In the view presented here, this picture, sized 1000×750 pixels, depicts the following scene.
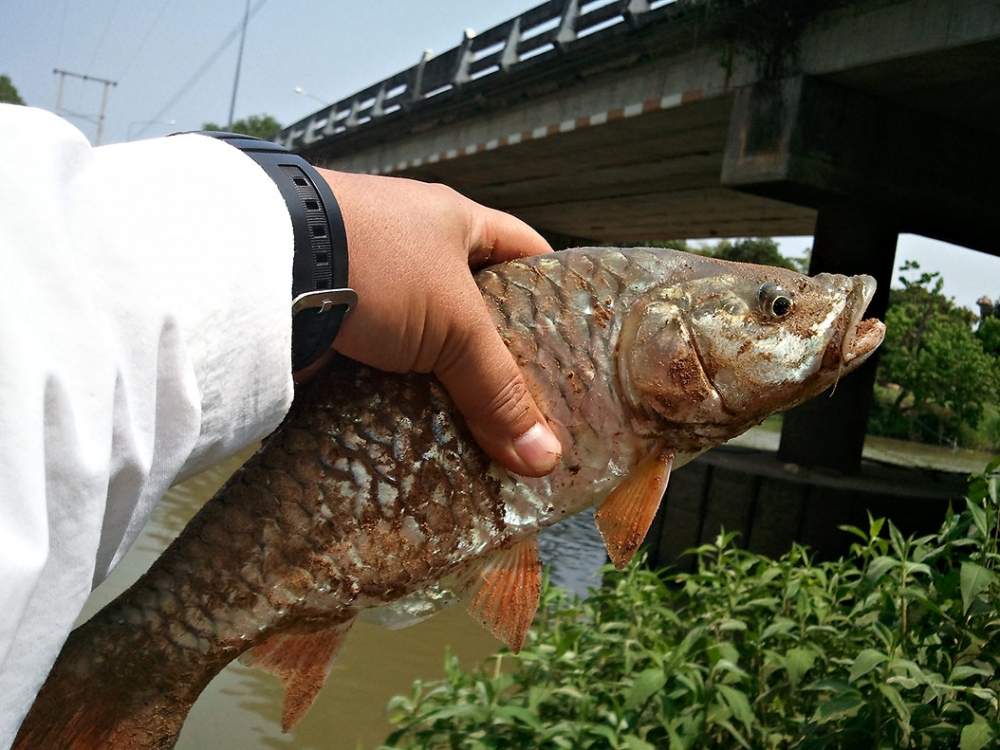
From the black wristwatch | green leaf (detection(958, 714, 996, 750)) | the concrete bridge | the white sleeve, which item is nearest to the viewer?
the white sleeve

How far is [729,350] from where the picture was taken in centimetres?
173

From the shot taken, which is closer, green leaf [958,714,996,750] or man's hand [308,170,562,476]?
man's hand [308,170,562,476]

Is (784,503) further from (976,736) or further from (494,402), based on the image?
(494,402)

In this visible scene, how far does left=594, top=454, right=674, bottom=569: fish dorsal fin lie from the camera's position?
5.55ft

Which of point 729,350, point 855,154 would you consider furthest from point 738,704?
point 855,154

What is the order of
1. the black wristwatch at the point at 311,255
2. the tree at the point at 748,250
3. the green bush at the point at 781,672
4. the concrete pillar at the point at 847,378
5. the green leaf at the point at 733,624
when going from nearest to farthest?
the black wristwatch at the point at 311,255, the green bush at the point at 781,672, the green leaf at the point at 733,624, the concrete pillar at the point at 847,378, the tree at the point at 748,250

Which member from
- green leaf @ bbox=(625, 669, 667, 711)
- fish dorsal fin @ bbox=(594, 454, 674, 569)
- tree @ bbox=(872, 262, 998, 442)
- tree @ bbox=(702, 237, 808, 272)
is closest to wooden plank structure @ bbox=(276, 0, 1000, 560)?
tree @ bbox=(872, 262, 998, 442)

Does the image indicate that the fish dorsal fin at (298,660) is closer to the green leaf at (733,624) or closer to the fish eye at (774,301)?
the fish eye at (774,301)

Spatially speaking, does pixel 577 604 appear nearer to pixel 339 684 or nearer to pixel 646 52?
pixel 339 684

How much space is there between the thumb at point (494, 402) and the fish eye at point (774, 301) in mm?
478

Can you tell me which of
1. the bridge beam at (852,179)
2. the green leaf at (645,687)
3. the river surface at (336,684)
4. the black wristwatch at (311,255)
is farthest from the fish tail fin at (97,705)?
the bridge beam at (852,179)

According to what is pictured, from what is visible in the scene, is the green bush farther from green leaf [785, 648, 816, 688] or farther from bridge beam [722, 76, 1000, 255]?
bridge beam [722, 76, 1000, 255]

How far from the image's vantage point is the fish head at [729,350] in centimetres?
171

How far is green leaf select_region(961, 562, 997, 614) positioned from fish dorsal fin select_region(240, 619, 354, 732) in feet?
6.42
